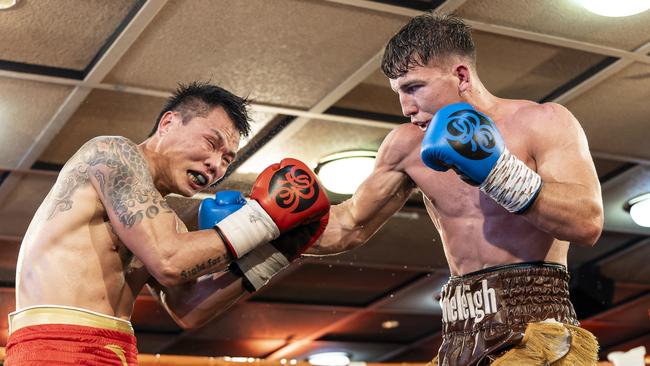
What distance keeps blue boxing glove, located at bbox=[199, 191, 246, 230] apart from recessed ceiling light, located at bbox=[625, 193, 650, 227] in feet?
11.3

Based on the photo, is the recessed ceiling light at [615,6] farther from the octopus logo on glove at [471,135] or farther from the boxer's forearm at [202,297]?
the boxer's forearm at [202,297]

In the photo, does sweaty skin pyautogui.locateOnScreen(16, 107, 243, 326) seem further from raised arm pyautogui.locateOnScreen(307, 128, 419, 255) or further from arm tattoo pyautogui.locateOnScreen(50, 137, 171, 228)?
raised arm pyautogui.locateOnScreen(307, 128, 419, 255)

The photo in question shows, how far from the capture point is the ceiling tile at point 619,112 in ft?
12.9

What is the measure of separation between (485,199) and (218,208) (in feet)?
2.16

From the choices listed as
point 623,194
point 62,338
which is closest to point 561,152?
point 62,338

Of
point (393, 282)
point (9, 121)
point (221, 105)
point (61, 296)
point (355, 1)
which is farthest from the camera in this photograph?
point (393, 282)

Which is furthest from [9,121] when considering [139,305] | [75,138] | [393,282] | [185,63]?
[393,282]

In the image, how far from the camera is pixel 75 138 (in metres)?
4.23

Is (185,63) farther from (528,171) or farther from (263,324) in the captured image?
(263,324)

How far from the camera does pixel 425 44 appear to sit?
2.40 metres

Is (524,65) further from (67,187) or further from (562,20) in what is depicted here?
(67,187)

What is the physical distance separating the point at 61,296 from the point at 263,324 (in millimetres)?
5334

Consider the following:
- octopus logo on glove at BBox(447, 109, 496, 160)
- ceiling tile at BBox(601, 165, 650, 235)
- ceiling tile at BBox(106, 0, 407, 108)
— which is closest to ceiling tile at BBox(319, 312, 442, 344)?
ceiling tile at BBox(601, 165, 650, 235)

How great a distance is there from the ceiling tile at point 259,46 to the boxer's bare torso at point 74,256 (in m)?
1.23
